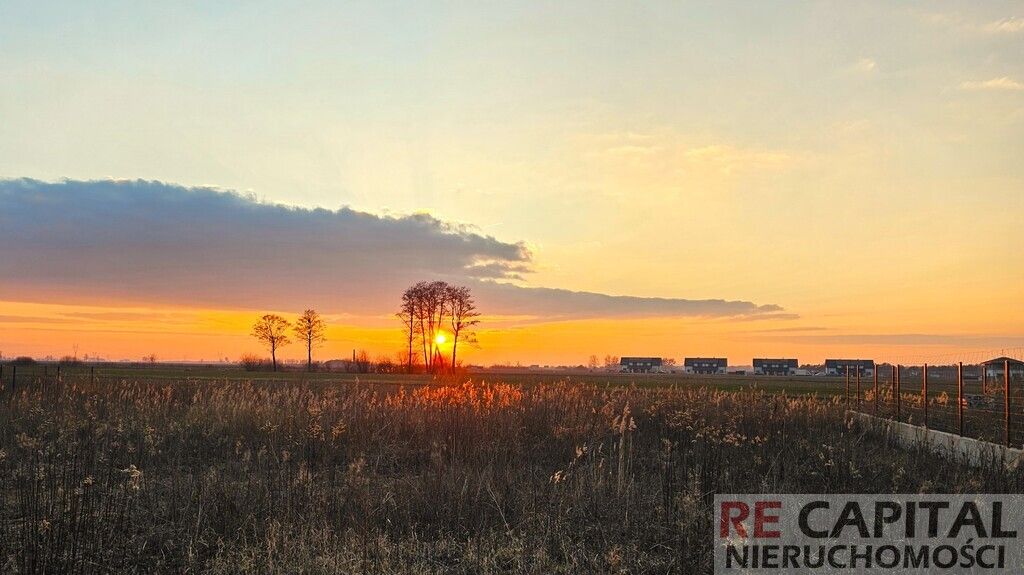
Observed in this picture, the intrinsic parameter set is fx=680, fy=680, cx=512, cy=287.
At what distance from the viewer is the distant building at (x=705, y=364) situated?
171875 millimetres

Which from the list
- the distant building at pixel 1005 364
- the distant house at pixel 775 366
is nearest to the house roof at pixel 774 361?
the distant house at pixel 775 366

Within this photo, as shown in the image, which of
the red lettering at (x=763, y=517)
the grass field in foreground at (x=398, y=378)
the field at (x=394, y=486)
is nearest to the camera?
the field at (x=394, y=486)

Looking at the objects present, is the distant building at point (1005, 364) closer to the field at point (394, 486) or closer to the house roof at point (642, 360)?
the field at point (394, 486)

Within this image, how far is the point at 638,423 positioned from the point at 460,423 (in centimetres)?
465

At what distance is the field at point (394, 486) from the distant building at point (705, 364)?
537ft

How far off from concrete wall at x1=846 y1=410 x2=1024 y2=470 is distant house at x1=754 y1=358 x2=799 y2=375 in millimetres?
153315

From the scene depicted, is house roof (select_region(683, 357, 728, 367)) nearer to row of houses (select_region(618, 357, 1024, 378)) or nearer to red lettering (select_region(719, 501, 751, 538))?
row of houses (select_region(618, 357, 1024, 378))

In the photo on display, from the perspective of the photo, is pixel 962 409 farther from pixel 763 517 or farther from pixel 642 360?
pixel 642 360

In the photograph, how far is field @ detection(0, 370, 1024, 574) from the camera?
5.85 meters

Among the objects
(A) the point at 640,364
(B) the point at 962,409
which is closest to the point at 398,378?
(B) the point at 962,409

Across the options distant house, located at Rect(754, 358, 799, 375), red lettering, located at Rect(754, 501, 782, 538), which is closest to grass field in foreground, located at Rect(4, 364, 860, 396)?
red lettering, located at Rect(754, 501, 782, 538)

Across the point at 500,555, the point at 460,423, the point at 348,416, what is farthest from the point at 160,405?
the point at 500,555

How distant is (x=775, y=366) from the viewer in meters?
164

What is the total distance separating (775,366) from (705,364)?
55.1 feet
